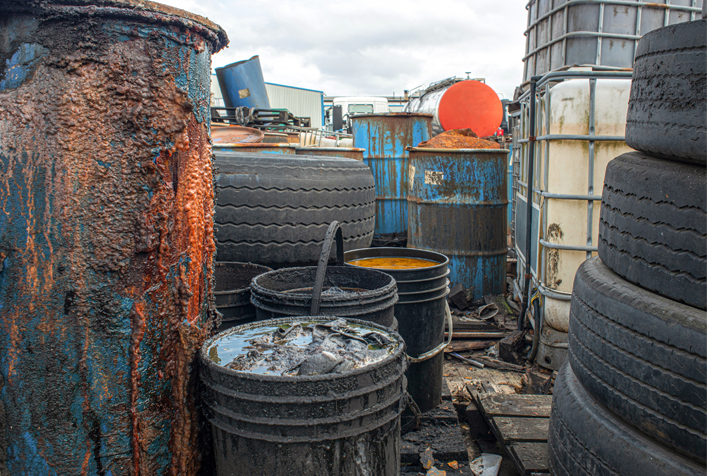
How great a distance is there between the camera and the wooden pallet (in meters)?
2.29

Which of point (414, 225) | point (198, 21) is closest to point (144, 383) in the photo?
point (198, 21)

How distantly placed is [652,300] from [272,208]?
79.6 inches

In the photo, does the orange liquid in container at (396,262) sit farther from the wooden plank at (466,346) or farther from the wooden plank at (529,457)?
the wooden plank at (529,457)

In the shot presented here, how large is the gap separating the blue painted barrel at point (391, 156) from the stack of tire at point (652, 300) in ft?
18.7

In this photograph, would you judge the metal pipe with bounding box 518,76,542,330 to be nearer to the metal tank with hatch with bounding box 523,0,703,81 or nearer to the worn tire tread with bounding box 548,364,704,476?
the metal tank with hatch with bounding box 523,0,703,81

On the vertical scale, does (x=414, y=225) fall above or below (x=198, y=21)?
below

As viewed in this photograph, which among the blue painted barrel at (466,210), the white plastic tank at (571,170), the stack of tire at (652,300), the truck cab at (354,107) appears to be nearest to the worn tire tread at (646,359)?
the stack of tire at (652,300)

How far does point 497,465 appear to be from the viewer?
2.69 metres

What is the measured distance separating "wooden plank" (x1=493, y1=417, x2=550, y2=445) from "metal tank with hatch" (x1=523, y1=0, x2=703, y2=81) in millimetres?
4839

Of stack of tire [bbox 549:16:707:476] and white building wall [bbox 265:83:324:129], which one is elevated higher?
white building wall [bbox 265:83:324:129]

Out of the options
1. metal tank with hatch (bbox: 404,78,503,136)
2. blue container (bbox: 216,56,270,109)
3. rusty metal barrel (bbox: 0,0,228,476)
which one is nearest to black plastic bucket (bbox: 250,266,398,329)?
rusty metal barrel (bbox: 0,0,228,476)

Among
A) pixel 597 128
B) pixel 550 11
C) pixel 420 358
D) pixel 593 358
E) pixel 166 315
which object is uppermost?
pixel 550 11

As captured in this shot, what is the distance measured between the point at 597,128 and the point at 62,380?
3.71 m

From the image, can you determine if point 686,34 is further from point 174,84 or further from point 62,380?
point 62,380
